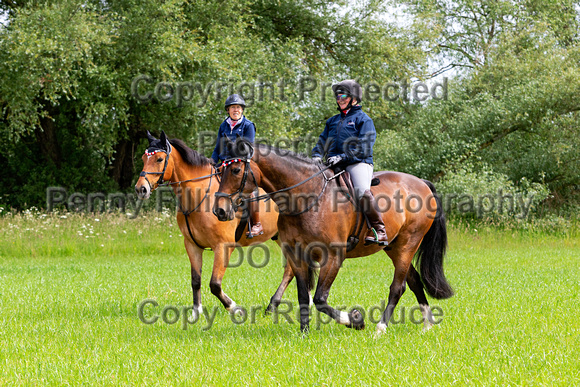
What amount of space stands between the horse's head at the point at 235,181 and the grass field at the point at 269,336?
4.60ft

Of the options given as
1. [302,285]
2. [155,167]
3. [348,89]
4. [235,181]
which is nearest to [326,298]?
[302,285]

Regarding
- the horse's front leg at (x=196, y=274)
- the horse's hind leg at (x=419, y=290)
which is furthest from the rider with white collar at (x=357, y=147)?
the horse's front leg at (x=196, y=274)

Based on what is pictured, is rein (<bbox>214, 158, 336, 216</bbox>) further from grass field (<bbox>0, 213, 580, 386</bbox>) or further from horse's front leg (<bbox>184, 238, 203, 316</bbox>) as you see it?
horse's front leg (<bbox>184, 238, 203, 316</bbox>)

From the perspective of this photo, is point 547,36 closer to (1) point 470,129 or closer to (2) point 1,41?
(1) point 470,129

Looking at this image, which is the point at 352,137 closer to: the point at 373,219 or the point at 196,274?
the point at 373,219

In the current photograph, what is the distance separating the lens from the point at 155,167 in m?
7.93

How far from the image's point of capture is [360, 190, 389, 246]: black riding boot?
650cm

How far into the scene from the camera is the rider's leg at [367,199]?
6.49 meters

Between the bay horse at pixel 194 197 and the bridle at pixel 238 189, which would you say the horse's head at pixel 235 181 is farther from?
the bay horse at pixel 194 197

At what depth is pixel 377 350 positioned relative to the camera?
18.3ft

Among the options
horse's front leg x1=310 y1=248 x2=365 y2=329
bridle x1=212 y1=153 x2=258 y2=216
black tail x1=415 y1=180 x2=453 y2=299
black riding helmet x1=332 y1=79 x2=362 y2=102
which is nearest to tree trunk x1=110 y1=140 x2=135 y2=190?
black tail x1=415 y1=180 x2=453 y2=299

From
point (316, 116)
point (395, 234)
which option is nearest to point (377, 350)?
point (395, 234)

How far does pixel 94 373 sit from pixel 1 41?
15.1 metres

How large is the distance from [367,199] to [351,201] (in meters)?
0.19
